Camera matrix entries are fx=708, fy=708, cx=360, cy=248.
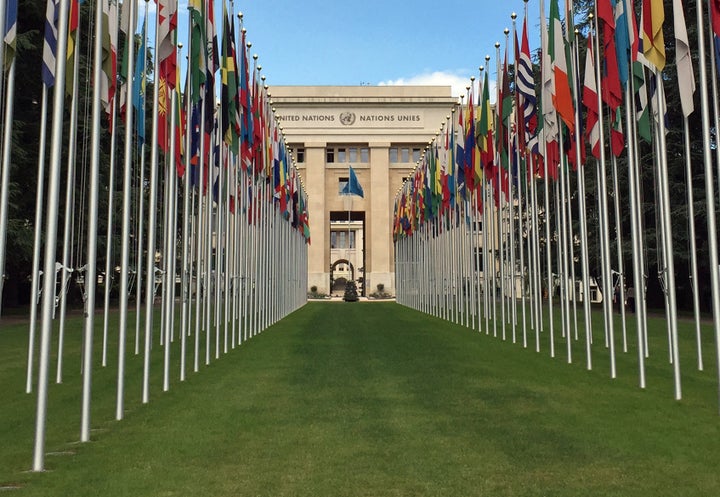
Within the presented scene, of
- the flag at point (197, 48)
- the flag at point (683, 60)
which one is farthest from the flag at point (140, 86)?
the flag at point (683, 60)

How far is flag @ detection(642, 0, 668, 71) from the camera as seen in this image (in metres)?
11.3

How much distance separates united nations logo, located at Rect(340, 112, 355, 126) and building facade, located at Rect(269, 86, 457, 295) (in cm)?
12

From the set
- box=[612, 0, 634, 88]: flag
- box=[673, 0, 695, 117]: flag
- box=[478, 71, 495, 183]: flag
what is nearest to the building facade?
box=[478, 71, 495, 183]: flag

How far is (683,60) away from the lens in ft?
37.6

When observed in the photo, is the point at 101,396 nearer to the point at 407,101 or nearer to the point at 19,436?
the point at 19,436

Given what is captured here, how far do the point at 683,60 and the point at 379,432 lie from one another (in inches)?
309

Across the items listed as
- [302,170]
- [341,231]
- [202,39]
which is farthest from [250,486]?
[341,231]

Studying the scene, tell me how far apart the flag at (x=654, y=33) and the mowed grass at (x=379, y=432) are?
5388 mm

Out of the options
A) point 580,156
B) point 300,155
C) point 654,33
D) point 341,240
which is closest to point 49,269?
point 654,33

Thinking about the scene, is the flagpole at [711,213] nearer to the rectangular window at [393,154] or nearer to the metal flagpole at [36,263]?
the metal flagpole at [36,263]

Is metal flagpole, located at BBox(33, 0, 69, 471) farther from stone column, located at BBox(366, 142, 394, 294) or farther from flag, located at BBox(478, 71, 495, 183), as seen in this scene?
stone column, located at BBox(366, 142, 394, 294)

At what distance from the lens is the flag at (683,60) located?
11172 millimetres

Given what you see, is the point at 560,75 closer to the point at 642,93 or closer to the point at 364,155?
the point at 642,93

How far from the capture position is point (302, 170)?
271 feet
